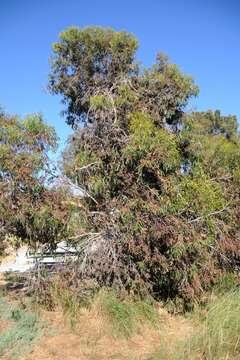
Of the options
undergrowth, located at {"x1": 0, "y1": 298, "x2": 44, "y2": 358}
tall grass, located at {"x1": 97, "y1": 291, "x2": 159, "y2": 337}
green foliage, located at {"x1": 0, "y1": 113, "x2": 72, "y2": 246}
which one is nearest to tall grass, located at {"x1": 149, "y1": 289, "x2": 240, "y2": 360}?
tall grass, located at {"x1": 97, "y1": 291, "x2": 159, "y2": 337}

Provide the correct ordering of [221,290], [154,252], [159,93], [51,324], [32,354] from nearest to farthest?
1. [32,354]
2. [51,324]
3. [154,252]
4. [221,290]
5. [159,93]

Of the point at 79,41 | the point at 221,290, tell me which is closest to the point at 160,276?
the point at 221,290

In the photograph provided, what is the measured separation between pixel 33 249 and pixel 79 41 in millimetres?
4831

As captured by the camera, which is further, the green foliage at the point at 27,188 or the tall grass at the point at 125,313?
the green foliage at the point at 27,188

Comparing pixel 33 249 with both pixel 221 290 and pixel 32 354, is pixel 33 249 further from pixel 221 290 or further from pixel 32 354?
pixel 221 290

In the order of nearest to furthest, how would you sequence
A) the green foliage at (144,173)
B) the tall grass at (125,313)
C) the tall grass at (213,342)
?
1. the tall grass at (213,342)
2. the tall grass at (125,313)
3. the green foliage at (144,173)

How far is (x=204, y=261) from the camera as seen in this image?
9180mm

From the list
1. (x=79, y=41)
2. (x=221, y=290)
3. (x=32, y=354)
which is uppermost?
(x=79, y=41)

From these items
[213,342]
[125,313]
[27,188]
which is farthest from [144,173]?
[213,342]

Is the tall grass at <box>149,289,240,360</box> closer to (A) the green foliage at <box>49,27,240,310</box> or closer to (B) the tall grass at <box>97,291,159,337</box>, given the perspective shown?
(B) the tall grass at <box>97,291,159,337</box>

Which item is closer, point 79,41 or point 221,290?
point 221,290

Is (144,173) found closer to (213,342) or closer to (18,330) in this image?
(18,330)

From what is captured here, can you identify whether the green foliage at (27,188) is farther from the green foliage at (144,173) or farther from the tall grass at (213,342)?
the tall grass at (213,342)

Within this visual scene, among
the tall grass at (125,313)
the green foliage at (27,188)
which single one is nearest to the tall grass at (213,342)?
the tall grass at (125,313)
